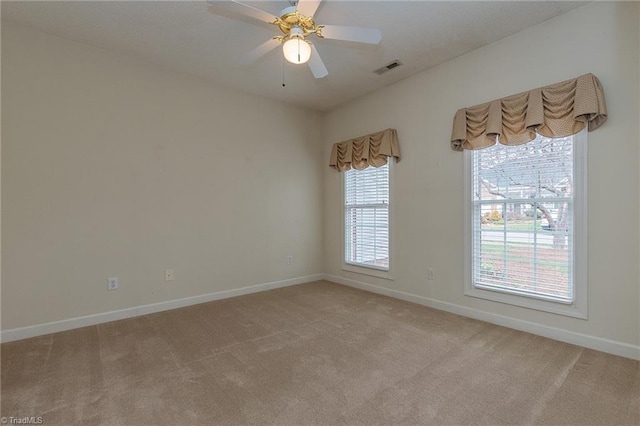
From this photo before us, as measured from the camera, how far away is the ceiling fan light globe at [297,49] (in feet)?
7.09

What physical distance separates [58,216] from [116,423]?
7.14ft

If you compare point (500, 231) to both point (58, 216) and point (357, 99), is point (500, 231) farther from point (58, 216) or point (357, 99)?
point (58, 216)

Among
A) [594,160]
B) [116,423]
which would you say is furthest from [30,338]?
[594,160]

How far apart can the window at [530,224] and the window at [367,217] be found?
1146 mm

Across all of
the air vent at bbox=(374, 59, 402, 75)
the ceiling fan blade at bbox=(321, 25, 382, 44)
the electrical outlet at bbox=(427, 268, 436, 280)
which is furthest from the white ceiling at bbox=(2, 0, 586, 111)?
the electrical outlet at bbox=(427, 268, 436, 280)

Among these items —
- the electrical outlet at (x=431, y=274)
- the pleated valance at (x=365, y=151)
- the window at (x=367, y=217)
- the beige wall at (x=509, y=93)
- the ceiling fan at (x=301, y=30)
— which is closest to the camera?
the ceiling fan at (x=301, y=30)

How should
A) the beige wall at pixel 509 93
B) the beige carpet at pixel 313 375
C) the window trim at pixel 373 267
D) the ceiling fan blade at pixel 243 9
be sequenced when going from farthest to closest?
the window trim at pixel 373 267
the beige wall at pixel 509 93
the ceiling fan blade at pixel 243 9
the beige carpet at pixel 313 375

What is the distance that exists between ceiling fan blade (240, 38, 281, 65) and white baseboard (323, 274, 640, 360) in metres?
3.04

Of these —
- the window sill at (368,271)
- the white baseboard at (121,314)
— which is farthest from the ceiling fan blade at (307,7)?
the white baseboard at (121,314)

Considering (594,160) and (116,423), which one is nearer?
(116,423)

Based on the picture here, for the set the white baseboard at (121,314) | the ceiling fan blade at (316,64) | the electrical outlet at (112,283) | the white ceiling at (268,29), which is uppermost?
the white ceiling at (268,29)

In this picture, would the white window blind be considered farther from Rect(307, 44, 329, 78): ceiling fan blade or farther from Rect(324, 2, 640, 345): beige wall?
Rect(307, 44, 329, 78): ceiling fan blade

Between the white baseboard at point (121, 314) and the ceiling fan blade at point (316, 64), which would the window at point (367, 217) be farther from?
the ceiling fan blade at point (316, 64)

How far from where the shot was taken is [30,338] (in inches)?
107
